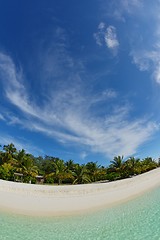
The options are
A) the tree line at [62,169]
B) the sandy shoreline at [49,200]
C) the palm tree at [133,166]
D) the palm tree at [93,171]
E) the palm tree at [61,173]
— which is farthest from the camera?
the palm tree at [133,166]

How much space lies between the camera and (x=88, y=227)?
10422 millimetres

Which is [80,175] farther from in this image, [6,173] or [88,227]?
[88,227]

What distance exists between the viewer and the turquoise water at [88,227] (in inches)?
348

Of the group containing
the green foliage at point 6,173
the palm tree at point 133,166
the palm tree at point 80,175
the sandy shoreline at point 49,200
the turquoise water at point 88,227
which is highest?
the palm tree at point 133,166

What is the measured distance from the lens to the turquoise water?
8.84 m

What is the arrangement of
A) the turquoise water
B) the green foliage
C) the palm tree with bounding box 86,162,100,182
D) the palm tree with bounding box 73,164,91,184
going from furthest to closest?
the palm tree with bounding box 86,162,100,182 < the palm tree with bounding box 73,164,91,184 < the green foliage < the turquoise water

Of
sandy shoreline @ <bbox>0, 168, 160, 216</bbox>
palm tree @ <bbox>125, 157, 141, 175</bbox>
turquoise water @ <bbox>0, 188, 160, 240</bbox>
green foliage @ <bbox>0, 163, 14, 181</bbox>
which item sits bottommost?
turquoise water @ <bbox>0, 188, 160, 240</bbox>

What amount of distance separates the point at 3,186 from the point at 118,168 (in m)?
29.9

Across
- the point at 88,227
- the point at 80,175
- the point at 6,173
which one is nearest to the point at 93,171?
the point at 80,175

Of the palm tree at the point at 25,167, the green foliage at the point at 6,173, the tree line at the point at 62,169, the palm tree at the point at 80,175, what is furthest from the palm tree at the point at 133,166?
the green foliage at the point at 6,173

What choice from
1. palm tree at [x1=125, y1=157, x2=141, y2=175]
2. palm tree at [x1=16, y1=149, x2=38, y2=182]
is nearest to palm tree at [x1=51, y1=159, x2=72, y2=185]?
palm tree at [x1=16, y1=149, x2=38, y2=182]

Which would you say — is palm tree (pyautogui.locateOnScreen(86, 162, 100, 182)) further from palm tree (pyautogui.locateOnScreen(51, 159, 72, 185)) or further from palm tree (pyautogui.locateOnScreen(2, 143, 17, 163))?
palm tree (pyautogui.locateOnScreen(2, 143, 17, 163))

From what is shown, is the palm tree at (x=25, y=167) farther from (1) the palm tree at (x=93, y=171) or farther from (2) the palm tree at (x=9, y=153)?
(1) the palm tree at (x=93, y=171)

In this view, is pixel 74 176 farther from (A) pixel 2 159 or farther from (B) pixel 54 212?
(B) pixel 54 212
